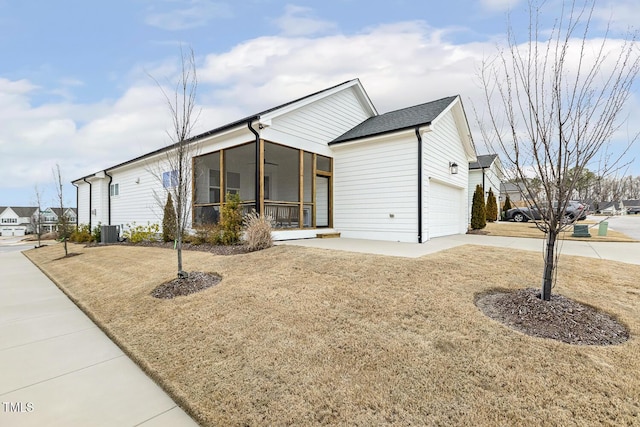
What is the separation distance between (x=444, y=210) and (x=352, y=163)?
427 cm

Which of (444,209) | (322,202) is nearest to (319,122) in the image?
(322,202)

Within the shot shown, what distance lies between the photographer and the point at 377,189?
33.6 ft

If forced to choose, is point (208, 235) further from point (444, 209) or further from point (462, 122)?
point (462, 122)

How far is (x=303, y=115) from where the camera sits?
1060 cm

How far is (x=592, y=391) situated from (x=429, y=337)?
1.25 m

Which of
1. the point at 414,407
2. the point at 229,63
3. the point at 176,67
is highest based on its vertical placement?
the point at 229,63

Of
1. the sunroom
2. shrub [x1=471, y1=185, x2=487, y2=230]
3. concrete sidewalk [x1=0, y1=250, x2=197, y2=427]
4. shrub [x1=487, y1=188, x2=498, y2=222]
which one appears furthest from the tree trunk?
shrub [x1=487, y1=188, x2=498, y2=222]

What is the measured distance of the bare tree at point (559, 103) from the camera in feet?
11.2

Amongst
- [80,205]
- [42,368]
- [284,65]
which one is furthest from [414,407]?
[80,205]

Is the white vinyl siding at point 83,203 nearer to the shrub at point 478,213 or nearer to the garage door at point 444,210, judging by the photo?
the garage door at point 444,210

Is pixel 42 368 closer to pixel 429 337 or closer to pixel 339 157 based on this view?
pixel 429 337

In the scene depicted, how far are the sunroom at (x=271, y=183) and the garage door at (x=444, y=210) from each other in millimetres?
3768

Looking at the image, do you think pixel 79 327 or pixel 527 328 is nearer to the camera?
pixel 527 328

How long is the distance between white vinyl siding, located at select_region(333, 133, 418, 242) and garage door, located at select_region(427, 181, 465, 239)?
1.06 metres
